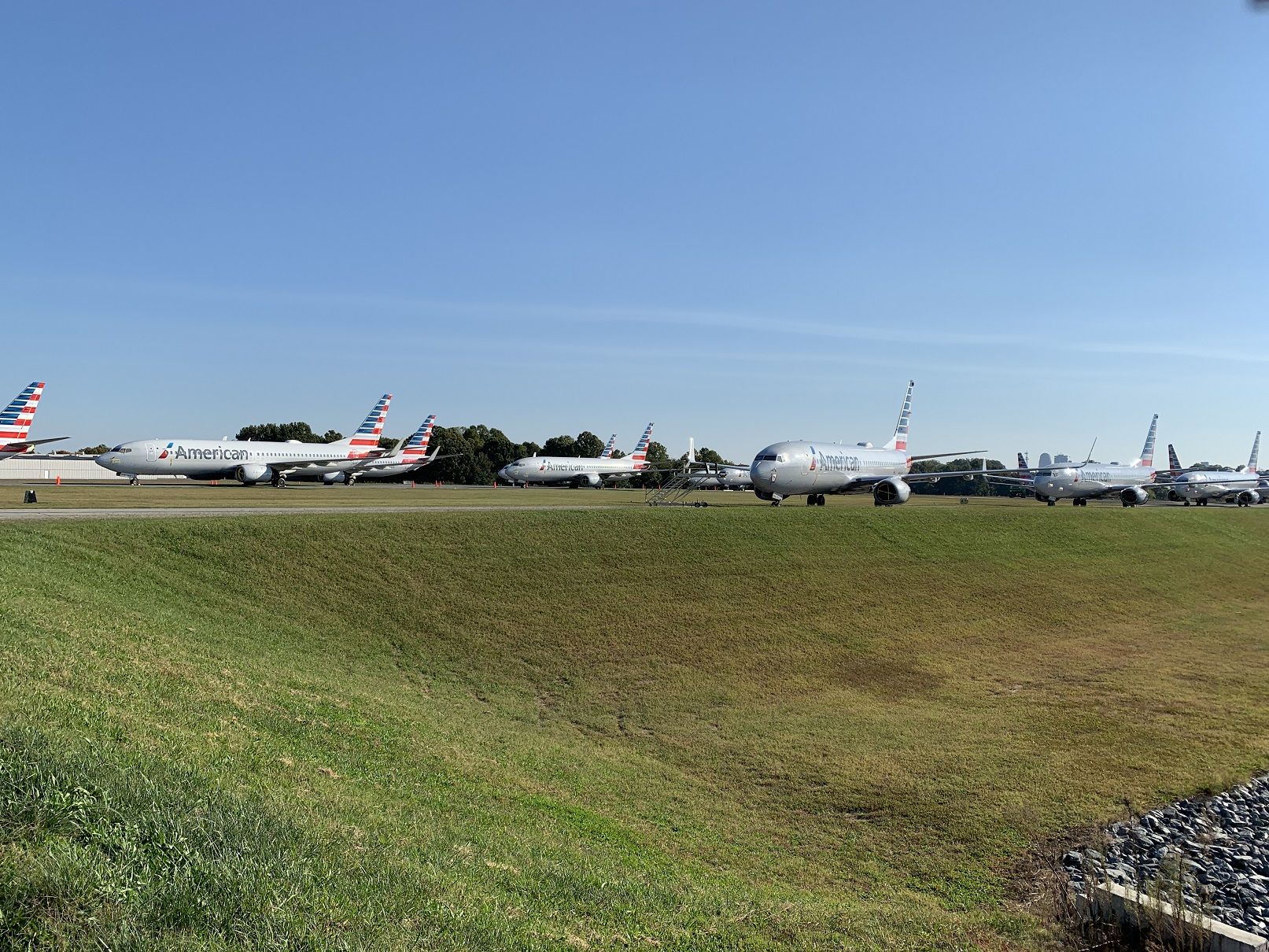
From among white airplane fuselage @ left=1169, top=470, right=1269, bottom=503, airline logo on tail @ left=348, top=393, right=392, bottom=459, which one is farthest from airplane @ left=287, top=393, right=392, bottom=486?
white airplane fuselage @ left=1169, top=470, right=1269, bottom=503

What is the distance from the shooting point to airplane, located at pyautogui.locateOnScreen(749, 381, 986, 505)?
48.5 meters

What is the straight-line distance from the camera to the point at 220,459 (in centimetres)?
7431

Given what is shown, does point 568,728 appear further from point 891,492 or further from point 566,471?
point 566,471

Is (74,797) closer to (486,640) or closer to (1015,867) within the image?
(1015,867)

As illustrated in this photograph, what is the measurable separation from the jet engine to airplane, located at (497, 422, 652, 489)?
53964 millimetres

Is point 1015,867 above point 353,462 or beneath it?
beneath

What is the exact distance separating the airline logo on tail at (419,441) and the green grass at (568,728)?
68.6 m

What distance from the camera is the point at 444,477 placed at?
13300 centimetres

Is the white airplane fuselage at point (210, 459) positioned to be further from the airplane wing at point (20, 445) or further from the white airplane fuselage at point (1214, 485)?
the white airplane fuselage at point (1214, 485)

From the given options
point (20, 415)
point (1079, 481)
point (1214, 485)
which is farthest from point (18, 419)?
point (1214, 485)

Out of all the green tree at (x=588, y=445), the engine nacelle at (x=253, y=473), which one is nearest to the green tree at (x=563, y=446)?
the green tree at (x=588, y=445)

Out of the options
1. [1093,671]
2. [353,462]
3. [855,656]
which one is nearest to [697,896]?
[855,656]

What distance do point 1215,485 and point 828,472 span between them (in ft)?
185

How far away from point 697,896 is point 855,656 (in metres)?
17.3
